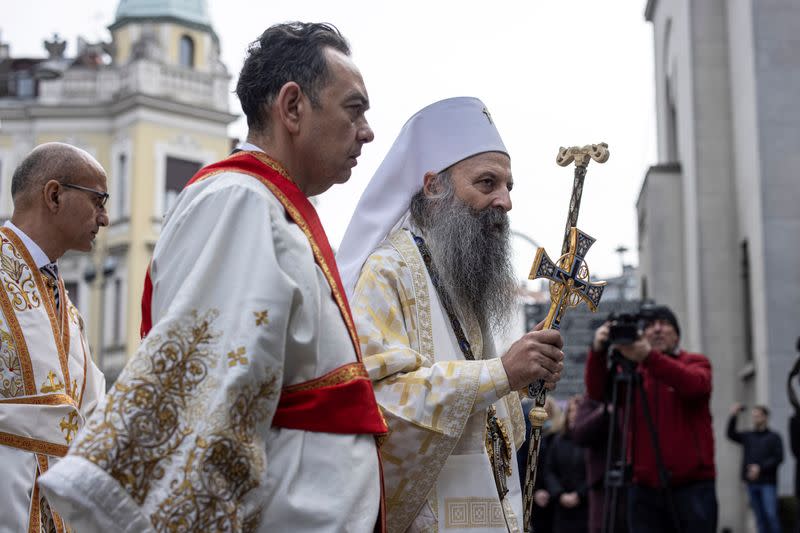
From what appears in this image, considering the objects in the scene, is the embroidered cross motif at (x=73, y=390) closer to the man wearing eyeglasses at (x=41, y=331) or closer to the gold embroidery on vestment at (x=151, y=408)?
the man wearing eyeglasses at (x=41, y=331)

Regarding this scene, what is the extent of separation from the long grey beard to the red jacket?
328 centimetres

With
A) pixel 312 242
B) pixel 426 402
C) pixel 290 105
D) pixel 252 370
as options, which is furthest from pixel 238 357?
pixel 426 402

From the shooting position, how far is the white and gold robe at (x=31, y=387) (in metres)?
4.49

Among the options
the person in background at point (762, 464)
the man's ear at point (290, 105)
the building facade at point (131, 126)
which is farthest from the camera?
the building facade at point (131, 126)

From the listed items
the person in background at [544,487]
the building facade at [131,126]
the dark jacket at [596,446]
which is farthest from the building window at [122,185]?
the dark jacket at [596,446]

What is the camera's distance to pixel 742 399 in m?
18.3

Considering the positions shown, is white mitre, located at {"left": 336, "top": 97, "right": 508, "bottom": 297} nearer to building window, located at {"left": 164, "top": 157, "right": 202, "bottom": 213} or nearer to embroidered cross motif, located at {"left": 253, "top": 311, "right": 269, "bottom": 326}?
embroidered cross motif, located at {"left": 253, "top": 311, "right": 269, "bottom": 326}

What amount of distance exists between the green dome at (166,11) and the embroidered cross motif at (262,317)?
156 ft

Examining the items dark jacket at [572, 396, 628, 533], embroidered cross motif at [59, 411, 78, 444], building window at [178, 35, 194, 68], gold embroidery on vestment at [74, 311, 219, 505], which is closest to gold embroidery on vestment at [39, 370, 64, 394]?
embroidered cross motif at [59, 411, 78, 444]

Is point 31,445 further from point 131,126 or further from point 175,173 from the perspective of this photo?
point 175,173

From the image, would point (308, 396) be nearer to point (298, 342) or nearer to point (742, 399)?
point (298, 342)

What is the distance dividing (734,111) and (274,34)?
16856mm

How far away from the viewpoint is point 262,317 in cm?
288

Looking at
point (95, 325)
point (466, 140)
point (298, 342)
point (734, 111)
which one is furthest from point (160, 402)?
point (95, 325)
